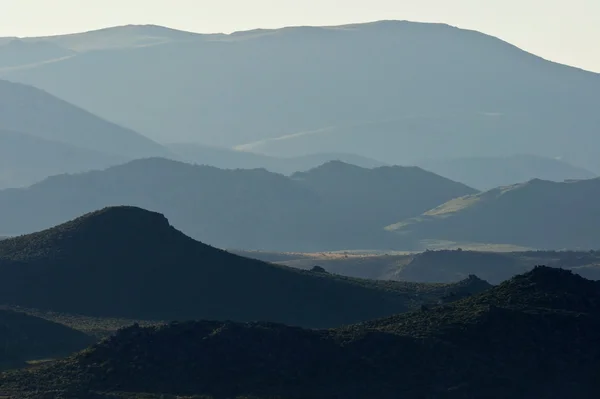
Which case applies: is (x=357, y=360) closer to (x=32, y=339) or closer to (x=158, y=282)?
(x=32, y=339)

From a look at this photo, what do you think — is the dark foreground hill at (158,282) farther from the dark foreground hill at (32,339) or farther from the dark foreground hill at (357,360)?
the dark foreground hill at (357,360)

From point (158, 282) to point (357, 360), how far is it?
35.3 meters

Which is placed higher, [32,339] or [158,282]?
[158,282]

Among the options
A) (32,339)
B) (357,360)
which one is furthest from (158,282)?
(357,360)

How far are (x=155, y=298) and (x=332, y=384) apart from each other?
3496 centimetres

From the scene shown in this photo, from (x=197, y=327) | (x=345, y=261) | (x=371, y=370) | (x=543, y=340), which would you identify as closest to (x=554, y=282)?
(x=543, y=340)

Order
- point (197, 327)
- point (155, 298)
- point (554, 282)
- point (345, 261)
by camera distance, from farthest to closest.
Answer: point (345, 261), point (155, 298), point (554, 282), point (197, 327)

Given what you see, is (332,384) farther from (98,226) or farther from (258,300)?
(98,226)

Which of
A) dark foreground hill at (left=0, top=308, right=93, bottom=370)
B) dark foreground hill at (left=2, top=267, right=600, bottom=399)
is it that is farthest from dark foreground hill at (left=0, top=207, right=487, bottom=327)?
dark foreground hill at (left=2, top=267, right=600, bottom=399)

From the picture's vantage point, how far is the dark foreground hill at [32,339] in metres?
73.0

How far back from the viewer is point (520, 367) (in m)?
58.7

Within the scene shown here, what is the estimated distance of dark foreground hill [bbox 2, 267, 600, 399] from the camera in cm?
5644

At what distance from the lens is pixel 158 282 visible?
92.1 metres

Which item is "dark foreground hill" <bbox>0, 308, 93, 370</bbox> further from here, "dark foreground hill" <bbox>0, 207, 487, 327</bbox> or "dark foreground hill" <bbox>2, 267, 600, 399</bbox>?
"dark foreground hill" <bbox>2, 267, 600, 399</bbox>
